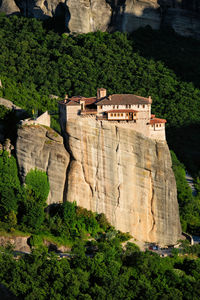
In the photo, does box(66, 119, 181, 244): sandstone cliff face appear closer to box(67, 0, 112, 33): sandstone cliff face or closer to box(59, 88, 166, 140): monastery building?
box(59, 88, 166, 140): monastery building

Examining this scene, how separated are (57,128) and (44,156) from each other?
953cm

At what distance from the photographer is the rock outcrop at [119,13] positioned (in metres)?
106

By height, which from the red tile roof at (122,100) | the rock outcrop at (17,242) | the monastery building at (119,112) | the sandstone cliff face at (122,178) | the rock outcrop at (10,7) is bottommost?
the rock outcrop at (17,242)

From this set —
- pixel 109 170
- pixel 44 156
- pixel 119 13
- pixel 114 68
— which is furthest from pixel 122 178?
pixel 119 13

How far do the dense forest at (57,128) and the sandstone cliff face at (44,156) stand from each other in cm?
66

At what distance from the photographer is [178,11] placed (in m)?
111

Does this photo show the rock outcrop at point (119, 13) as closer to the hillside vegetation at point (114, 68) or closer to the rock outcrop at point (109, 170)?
the hillside vegetation at point (114, 68)

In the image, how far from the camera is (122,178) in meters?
62.6

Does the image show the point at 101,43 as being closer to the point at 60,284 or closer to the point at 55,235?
the point at 55,235

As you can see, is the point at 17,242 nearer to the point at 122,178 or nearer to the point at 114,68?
the point at 122,178

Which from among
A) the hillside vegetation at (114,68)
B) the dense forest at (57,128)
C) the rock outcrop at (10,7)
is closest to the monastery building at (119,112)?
the dense forest at (57,128)

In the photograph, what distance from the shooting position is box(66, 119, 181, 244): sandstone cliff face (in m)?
61.8

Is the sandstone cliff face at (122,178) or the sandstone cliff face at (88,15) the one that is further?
the sandstone cliff face at (88,15)

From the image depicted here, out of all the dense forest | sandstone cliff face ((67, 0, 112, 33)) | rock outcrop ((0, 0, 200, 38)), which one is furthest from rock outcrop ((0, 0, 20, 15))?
sandstone cliff face ((67, 0, 112, 33))
